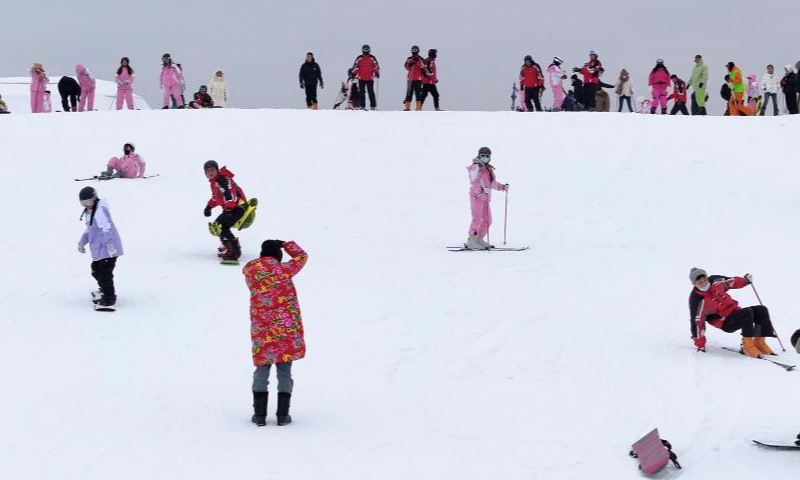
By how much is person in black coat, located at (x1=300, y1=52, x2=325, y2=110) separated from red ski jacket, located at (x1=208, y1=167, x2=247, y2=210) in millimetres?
13338

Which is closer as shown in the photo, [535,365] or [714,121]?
[535,365]

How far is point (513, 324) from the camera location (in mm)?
12336

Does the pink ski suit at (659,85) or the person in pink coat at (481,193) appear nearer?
the person in pink coat at (481,193)

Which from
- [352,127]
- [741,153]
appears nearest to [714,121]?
[741,153]

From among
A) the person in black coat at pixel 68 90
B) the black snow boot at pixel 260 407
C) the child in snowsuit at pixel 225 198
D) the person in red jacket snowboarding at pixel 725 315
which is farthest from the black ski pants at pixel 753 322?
the person in black coat at pixel 68 90

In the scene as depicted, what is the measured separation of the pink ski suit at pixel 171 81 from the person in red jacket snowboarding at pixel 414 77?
20.9 ft

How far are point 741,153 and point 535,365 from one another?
1341 cm

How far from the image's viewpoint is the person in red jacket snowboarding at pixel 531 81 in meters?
26.7

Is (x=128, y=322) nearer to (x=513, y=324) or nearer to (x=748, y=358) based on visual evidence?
(x=513, y=324)

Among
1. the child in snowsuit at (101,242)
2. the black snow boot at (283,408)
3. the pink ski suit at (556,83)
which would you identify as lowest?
the black snow boot at (283,408)

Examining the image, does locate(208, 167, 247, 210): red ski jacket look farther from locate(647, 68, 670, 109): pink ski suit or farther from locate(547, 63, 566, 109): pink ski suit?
locate(647, 68, 670, 109): pink ski suit

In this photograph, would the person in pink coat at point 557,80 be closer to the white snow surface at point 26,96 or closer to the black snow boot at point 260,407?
the black snow boot at point 260,407

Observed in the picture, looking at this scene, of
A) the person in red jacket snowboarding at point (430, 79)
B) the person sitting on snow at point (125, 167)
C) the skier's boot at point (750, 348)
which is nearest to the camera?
the skier's boot at point (750, 348)

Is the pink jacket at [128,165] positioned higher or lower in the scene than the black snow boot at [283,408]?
higher
